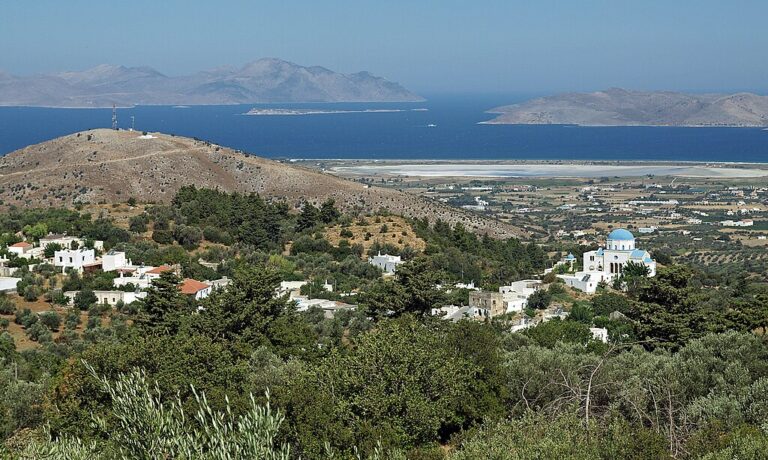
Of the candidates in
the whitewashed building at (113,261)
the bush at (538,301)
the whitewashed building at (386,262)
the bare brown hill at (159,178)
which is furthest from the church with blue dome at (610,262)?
the bare brown hill at (159,178)

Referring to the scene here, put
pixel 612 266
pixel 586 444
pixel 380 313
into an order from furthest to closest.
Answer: pixel 612 266, pixel 380 313, pixel 586 444

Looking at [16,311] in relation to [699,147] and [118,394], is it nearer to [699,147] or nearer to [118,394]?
[118,394]

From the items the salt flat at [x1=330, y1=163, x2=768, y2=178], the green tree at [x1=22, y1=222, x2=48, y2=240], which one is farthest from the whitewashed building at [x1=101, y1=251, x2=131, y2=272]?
the salt flat at [x1=330, y1=163, x2=768, y2=178]

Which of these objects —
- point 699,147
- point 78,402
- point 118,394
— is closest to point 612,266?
point 78,402

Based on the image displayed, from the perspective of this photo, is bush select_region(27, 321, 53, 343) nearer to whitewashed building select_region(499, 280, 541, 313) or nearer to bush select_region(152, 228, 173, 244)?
bush select_region(152, 228, 173, 244)

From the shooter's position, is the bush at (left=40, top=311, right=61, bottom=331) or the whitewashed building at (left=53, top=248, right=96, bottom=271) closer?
the bush at (left=40, top=311, right=61, bottom=331)

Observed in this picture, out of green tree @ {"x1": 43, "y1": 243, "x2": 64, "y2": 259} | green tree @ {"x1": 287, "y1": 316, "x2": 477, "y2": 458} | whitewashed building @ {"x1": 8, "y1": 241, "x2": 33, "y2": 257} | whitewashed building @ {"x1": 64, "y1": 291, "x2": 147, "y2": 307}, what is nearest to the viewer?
green tree @ {"x1": 287, "y1": 316, "x2": 477, "y2": 458}
